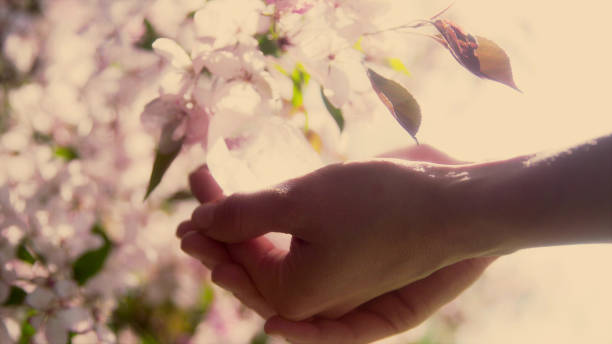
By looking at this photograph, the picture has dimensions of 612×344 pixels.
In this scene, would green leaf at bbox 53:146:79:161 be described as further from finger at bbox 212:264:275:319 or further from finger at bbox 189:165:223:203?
finger at bbox 212:264:275:319

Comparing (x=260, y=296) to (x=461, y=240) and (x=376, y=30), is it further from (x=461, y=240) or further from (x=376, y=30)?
(x=376, y=30)

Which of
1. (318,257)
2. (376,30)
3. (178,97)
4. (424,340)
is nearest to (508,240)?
(318,257)

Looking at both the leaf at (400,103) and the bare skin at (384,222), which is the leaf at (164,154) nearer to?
the bare skin at (384,222)

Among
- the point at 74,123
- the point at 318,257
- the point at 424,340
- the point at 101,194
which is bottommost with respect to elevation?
the point at 424,340

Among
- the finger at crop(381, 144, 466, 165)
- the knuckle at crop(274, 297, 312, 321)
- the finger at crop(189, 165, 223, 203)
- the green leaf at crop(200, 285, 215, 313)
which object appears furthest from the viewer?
the green leaf at crop(200, 285, 215, 313)

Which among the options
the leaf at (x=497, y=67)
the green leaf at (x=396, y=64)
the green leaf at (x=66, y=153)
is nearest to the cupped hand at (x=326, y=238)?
the leaf at (x=497, y=67)

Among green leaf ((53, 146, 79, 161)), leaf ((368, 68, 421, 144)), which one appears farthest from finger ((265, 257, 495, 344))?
green leaf ((53, 146, 79, 161))
